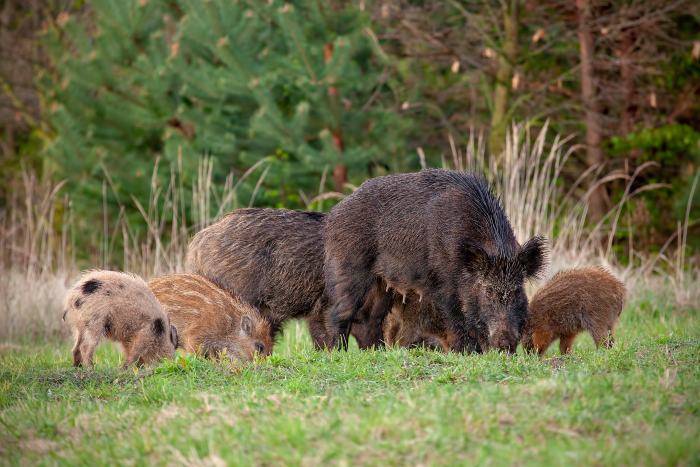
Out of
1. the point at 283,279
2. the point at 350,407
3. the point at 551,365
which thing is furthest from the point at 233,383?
the point at 283,279

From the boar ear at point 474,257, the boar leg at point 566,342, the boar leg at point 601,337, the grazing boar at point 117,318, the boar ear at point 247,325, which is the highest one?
the boar ear at point 474,257

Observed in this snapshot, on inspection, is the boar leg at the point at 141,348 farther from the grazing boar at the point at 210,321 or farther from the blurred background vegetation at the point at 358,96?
the blurred background vegetation at the point at 358,96

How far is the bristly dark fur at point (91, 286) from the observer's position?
7.07 m

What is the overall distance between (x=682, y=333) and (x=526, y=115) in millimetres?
8889

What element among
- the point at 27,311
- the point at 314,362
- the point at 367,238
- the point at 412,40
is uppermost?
the point at 412,40

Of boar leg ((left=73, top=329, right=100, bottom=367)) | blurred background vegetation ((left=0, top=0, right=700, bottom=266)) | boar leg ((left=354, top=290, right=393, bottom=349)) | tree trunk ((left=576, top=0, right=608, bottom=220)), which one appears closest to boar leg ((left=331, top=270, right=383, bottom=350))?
boar leg ((left=354, top=290, right=393, bottom=349))

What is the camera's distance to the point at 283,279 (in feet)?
27.8

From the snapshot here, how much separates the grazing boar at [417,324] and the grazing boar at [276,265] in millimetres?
277

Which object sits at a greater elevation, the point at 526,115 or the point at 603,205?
the point at 526,115

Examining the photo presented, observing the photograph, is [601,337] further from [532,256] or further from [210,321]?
[210,321]

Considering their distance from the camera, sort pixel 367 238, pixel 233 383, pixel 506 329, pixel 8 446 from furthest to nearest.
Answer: pixel 367 238 < pixel 506 329 < pixel 233 383 < pixel 8 446

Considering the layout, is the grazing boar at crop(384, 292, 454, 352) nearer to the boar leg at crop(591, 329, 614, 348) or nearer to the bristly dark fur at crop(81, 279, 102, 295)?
the boar leg at crop(591, 329, 614, 348)

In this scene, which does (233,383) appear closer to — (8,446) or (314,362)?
(314,362)

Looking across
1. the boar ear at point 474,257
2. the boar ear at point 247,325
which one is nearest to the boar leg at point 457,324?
the boar ear at point 474,257
